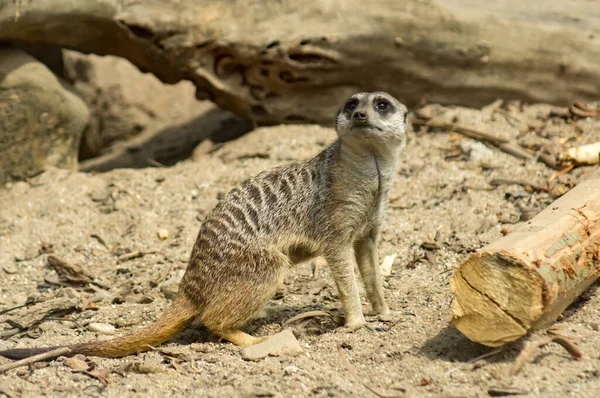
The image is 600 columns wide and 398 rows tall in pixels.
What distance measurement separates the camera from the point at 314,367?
273cm

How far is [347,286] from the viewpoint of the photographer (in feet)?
10.4

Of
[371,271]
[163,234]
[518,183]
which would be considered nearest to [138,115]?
[163,234]

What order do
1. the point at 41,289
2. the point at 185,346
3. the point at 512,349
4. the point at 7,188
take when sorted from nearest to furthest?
the point at 512,349
the point at 185,346
the point at 41,289
the point at 7,188

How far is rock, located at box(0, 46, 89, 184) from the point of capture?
5039 millimetres

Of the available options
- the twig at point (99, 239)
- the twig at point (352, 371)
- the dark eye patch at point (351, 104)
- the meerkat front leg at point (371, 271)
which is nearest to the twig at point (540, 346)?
the twig at point (352, 371)

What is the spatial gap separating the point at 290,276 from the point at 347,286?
934 mm

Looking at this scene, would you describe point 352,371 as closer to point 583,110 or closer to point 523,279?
point 523,279

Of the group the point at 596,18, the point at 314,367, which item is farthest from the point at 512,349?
the point at 596,18

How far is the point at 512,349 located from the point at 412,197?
6.96 feet

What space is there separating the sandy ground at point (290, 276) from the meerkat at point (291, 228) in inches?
6.7

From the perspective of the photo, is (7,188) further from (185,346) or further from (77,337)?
(185,346)

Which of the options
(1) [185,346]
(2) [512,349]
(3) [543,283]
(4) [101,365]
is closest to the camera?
(3) [543,283]

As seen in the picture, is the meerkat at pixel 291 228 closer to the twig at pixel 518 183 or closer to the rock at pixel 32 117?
the twig at pixel 518 183

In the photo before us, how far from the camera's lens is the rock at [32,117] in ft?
16.5
